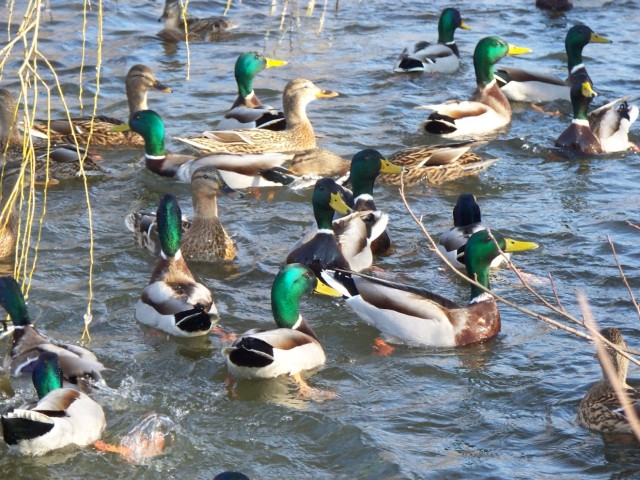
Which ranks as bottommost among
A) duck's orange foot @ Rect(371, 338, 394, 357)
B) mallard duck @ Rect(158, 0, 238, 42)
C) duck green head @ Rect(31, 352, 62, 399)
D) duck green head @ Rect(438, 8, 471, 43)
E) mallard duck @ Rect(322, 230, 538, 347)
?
duck's orange foot @ Rect(371, 338, 394, 357)

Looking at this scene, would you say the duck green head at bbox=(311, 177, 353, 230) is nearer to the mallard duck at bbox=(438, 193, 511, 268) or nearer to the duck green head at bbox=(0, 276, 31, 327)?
the mallard duck at bbox=(438, 193, 511, 268)

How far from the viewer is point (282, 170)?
1048cm

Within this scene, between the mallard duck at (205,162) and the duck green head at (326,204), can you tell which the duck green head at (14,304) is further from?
the mallard duck at (205,162)

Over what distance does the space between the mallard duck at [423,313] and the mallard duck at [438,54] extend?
249 inches

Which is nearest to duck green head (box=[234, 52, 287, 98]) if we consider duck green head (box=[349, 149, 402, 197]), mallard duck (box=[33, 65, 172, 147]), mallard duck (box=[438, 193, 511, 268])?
mallard duck (box=[33, 65, 172, 147])

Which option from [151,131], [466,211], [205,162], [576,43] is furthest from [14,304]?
[576,43]

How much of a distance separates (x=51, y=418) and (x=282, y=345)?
60.7 inches

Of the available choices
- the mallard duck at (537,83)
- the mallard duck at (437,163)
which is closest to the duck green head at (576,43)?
the mallard duck at (537,83)

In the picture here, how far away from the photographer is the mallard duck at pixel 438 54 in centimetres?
1387

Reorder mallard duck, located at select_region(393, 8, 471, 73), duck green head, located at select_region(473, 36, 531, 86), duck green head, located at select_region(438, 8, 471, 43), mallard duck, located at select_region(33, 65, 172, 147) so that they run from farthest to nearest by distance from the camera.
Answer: duck green head, located at select_region(438, 8, 471, 43)
mallard duck, located at select_region(393, 8, 471, 73)
duck green head, located at select_region(473, 36, 531, 86)
mallard duck, located at select_region(33, 65, 172, 147)

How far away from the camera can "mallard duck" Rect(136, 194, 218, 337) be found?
24.0 feet

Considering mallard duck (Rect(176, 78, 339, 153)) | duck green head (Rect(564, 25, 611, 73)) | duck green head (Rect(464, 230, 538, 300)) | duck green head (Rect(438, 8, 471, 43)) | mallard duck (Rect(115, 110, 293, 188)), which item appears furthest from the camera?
duck green head (Rect(438, 8, 471, 43))

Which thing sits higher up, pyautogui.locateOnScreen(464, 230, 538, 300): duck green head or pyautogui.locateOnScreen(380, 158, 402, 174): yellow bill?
pyautogui.locateOnScreen(380, 158, 402, 174): yellow bill

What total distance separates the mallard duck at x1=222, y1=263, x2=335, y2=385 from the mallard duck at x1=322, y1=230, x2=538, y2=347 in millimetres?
488
